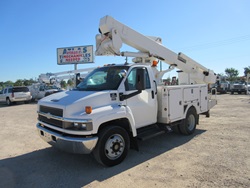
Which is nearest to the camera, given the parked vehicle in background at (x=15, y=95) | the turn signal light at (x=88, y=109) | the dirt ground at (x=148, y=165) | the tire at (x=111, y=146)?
the dirt ground at (x=148, y=165)

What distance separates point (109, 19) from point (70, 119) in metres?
2.92

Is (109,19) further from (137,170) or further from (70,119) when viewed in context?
(137,170)

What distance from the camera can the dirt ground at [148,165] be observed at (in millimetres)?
3869

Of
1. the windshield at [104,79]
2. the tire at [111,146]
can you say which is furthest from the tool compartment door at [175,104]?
the tire at [111,146]

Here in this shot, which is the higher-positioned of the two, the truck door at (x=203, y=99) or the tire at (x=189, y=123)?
the truck door at (x=203, y=99)

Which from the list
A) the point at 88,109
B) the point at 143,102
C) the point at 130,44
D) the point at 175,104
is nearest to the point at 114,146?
the point at 88,109

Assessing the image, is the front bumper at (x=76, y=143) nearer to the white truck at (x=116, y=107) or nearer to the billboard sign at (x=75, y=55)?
the white truck at (x=116, y=107)

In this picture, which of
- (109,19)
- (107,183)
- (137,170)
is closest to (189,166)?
(137,170)

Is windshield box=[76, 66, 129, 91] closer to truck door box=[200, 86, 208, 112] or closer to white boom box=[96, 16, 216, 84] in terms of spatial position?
white boom box=[96, 16, 216, 84]

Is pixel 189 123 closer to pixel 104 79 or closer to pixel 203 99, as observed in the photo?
pixel 203 99

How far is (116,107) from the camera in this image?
14.8 feet

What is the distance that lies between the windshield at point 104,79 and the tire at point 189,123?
2935mm

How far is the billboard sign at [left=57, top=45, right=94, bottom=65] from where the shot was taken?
30.2 metres

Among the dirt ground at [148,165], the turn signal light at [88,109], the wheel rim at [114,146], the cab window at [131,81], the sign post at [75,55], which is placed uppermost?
the sign post at [75,55]
